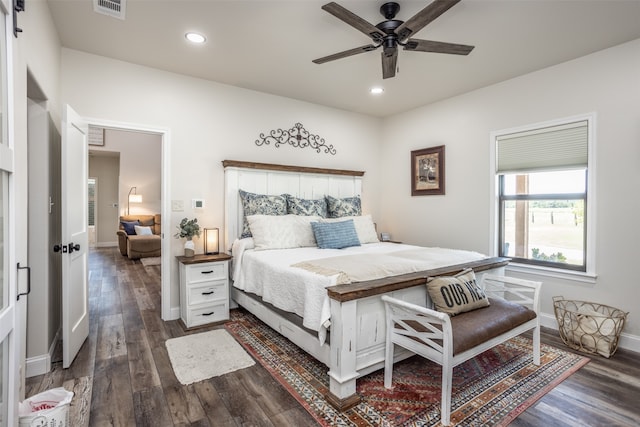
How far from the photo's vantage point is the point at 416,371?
242 centimetres

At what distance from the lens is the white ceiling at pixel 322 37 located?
237cm

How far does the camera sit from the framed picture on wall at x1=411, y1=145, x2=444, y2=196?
434cm

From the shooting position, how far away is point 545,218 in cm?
352

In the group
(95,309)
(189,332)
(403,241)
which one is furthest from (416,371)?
(95,309)

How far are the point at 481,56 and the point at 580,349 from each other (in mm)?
2779

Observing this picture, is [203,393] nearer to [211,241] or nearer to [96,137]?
[211,241]

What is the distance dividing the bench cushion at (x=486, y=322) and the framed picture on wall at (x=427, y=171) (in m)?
2.14

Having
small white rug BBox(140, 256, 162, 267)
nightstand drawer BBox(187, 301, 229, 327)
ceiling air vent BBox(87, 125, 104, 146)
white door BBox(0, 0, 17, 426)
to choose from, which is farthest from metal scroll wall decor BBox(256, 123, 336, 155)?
ceiling air vent BBox(87, 125, 104, 146)

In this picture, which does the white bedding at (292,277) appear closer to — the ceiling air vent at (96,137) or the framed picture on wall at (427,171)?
the framed picture on wall at (427,171)

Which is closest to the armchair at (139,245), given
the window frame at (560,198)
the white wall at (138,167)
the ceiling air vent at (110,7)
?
the white wall at (138,167)

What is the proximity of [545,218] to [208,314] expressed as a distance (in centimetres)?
372

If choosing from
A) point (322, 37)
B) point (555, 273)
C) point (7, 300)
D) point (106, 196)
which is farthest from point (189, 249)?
point (106, 196)

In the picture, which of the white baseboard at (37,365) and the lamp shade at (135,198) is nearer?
the white baseboard at (37,365)

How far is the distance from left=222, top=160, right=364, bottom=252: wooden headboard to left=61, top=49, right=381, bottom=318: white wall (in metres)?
0.13
